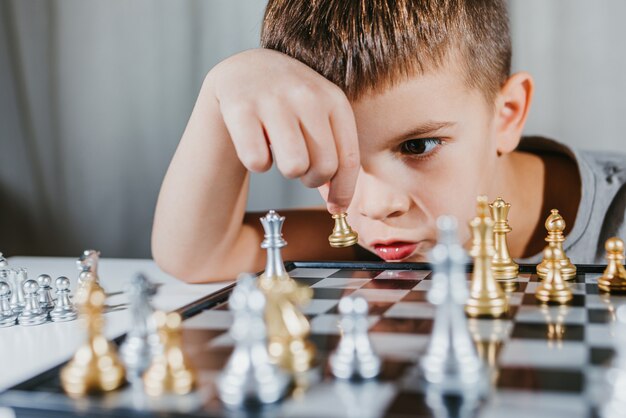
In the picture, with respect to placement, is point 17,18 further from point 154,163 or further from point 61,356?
point 61,356

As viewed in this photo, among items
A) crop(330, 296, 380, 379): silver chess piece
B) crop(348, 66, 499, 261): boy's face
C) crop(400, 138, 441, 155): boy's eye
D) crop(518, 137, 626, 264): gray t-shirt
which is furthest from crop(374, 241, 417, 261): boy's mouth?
crop(330, 296, 380, 379): silver chess piece

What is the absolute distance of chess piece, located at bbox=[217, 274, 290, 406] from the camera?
1.70 ft

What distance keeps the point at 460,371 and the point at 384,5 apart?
0.85 m

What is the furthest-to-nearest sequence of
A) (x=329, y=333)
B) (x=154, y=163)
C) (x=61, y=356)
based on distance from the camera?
(x=154, y=163)
(x=61, y=356)
(x=329, y=333)

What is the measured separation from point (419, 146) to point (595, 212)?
1.81 ft

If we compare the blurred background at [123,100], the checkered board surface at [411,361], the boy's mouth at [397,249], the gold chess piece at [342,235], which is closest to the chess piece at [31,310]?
the checkered board surface at [411,361]

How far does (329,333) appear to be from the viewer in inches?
27.5

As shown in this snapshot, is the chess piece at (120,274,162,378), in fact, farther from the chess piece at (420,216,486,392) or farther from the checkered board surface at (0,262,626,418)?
the chess piece at (420,216,486,392)

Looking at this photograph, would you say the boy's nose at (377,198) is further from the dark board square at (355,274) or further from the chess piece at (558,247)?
the chess piece at (558,247)

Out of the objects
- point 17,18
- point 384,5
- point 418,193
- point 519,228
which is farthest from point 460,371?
point 17,18

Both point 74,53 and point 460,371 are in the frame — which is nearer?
point 460,371

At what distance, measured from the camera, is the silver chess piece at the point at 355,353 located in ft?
1.83

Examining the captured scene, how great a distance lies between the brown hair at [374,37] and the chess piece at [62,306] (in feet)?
1.84

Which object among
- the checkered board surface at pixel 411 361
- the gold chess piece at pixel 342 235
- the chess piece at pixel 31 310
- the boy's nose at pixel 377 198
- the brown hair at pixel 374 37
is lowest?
the chess piece at pixel 31 310
